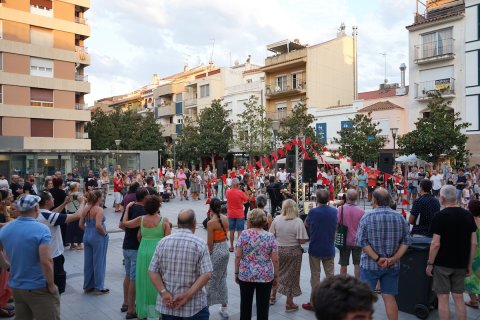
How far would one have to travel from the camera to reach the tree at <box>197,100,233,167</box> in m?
41.4

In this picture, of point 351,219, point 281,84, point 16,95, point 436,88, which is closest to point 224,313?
point 351,219

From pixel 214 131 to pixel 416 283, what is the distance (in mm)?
36342

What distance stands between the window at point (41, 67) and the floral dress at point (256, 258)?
1393 inches

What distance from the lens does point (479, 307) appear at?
5.93 meters

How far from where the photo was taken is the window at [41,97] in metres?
34.9

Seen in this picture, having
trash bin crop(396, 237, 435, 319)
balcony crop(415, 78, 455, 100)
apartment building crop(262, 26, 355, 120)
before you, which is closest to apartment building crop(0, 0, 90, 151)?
apartment building crop(262, 26, 355, 120)

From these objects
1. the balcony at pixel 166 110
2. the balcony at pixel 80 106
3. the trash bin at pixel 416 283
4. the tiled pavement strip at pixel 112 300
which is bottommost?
the tiled pavement strip at pixel 112 300

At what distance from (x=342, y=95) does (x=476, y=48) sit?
15533 mm

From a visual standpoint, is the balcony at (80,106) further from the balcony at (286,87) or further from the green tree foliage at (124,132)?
the balcony at (286,87)

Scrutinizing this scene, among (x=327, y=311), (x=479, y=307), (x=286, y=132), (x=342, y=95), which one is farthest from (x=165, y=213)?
(x=342, y=95)

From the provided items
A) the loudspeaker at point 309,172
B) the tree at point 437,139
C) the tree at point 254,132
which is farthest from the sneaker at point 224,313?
the tree at point 254,132

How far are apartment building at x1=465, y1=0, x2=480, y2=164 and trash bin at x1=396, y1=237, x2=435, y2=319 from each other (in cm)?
2529

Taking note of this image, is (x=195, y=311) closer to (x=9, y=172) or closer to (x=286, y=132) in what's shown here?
(x=9, y=172)

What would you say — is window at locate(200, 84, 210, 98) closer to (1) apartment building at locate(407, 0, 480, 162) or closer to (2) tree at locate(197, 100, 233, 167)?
(2) tree at locate(197, 100, 233, 167)
